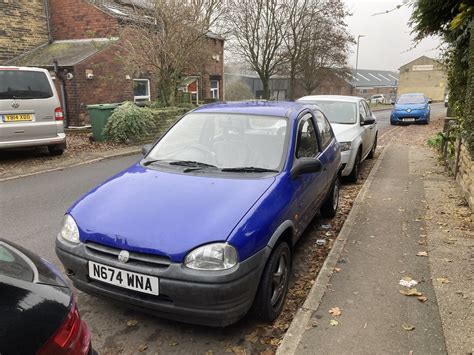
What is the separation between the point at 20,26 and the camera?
660 inches

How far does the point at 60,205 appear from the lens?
6242 mm

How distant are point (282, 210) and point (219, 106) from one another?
1.94 m

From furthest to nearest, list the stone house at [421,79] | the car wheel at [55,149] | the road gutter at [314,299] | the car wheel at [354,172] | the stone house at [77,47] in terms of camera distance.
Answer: the stone house at [421,79], the stone house at [77,47], the car wheel at [55,149], the car wheel at [354,172], the road gutter at [314,299]

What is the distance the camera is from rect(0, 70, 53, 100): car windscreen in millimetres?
8305

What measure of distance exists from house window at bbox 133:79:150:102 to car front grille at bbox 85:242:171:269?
16.6 meters

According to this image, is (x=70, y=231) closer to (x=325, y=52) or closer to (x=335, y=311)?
(x=335, y=311)

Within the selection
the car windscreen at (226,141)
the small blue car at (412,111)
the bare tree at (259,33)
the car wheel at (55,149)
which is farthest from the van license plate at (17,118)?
the bare tree at (259,33)

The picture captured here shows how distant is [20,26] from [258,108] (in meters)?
16.3

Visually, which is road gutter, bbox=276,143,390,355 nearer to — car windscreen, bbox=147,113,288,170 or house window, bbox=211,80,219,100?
car windscreen, bbox=147,113,288,170

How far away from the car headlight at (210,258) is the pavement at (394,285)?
78 cm

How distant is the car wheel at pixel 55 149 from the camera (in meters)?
9.86

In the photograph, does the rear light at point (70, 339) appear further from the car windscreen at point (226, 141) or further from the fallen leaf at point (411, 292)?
the fallen leaf at point (411, 292)

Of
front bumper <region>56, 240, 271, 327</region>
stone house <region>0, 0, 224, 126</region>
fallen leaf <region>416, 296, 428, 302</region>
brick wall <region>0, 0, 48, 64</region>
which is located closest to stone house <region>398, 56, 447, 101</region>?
stone house <region>0, 0, 224, 126</region>

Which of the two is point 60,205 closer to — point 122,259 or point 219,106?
point 219,106
